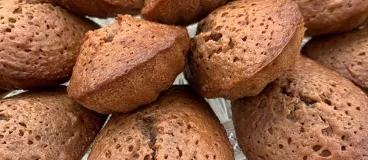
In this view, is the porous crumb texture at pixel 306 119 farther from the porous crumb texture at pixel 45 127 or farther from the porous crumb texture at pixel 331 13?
the porous crumb texture at pixel 45 127

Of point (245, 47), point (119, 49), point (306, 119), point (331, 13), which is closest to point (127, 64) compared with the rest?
point (119, 49)

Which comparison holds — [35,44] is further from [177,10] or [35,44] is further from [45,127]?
[177,10]

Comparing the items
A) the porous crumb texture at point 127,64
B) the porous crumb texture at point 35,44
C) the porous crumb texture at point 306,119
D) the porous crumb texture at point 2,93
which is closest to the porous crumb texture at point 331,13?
the porous crumb texture at point 306,119

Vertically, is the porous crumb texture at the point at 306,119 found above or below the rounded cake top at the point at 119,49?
below

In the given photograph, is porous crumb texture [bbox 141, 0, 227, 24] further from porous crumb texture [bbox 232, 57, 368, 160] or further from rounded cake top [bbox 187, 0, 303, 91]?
porous crumb texture [bbox 232, 57, 368, 160]

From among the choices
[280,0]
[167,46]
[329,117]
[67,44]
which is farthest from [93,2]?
[329,117]

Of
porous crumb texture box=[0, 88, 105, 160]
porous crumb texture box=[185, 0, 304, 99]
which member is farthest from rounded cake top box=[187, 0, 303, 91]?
porous crumb texture box=[0, 88, 105, 160]
